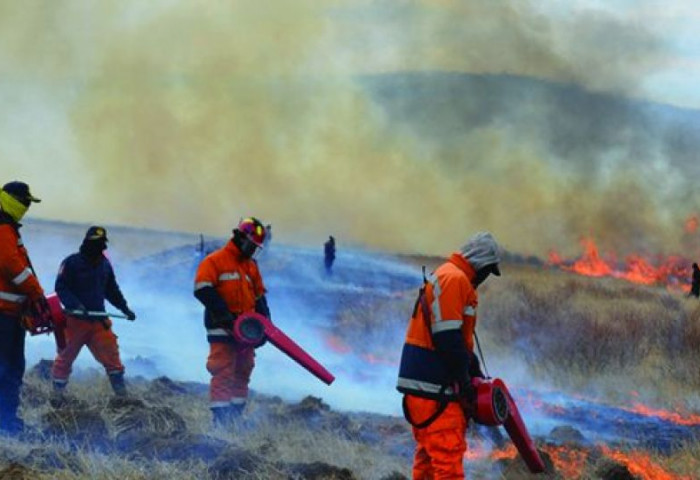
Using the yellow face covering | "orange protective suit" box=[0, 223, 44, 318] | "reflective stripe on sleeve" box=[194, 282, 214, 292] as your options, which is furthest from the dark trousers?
"reflective stripe on sleeve" box=[194, 282, 214, 292]

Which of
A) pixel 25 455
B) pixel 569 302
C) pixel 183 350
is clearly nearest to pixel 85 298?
pixel 25 455

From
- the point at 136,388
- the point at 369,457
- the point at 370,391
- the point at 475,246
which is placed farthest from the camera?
the point at 370,391

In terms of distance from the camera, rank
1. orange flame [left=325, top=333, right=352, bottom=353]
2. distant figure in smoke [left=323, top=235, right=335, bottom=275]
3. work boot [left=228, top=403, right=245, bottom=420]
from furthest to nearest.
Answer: distant figure in smoke [left=323, top=235, right=335, bottom=275], orange flame [left=325, top=333, right=352, bottom=353], work boot [left=228, top=403, right=245, bottom=420]

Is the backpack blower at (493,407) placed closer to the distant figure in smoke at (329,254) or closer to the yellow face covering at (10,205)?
the yellow face covering at (10,205)

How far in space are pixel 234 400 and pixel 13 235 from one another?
2605 millimetres

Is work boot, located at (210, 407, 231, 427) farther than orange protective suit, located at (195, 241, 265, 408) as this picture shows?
Yes

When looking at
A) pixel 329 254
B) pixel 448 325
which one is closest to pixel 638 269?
pixel 329 254

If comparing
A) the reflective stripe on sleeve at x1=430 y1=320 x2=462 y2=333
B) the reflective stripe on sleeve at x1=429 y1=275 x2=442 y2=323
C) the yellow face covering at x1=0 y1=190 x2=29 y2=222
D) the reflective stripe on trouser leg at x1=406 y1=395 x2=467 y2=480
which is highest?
the yellow face covering at x1=0 y1=190 x2=29 y2=222

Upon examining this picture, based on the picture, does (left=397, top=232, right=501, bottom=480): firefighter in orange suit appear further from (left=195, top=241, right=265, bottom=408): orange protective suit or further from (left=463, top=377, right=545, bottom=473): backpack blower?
(left=195, top=241, right=265, bottom=408): orange protective suit

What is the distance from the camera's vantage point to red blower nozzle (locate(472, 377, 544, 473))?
16.9 feet

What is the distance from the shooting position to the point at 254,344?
8117 millimetres

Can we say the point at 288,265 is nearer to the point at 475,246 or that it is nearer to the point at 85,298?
the point at 85,298

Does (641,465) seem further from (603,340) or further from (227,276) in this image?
(603,340)

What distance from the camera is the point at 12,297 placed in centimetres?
720
